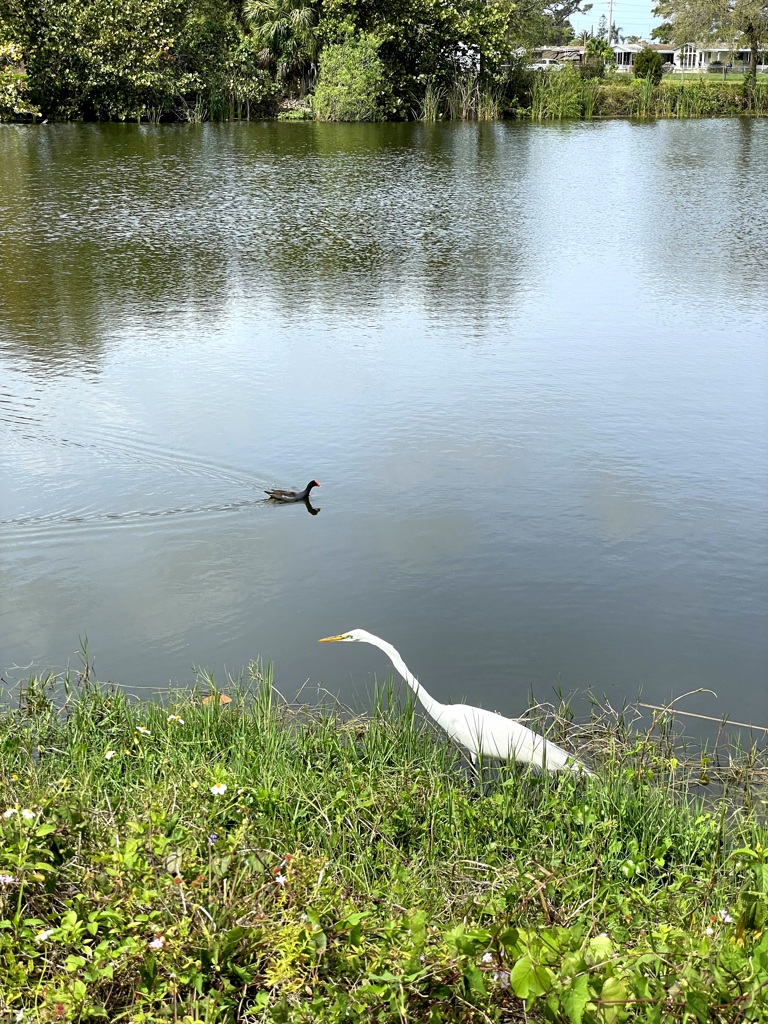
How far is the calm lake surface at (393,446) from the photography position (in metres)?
4.92

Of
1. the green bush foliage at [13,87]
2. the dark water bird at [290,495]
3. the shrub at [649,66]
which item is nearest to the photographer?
the dark water bird at [290,495]

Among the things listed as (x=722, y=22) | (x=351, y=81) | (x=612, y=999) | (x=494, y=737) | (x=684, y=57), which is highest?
(x=684, y=57)

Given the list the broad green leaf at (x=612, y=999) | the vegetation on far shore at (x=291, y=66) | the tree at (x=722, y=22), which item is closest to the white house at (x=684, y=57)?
the tree at (x=722, y=22)

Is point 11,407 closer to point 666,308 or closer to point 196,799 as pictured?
point 196,799

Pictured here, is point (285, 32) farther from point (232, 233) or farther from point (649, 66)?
point (232, 233)

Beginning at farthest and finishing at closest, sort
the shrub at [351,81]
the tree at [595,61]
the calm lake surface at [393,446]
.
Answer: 1. the tree at [595,61]
2. the shrub at [351,81]
3. the calm lake surface at [393,446]

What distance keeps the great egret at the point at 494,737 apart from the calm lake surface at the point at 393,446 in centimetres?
54

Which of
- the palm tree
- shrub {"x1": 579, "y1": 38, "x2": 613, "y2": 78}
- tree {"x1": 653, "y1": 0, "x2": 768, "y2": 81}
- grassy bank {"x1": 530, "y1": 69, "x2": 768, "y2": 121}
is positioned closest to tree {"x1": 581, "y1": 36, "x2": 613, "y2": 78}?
shrub {"x1": 579, "y1": 38, "x2": 613, "y2": 78}

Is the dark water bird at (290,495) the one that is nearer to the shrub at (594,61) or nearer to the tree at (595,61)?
the shrub at (594,61)

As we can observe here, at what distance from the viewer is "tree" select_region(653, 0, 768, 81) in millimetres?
39688

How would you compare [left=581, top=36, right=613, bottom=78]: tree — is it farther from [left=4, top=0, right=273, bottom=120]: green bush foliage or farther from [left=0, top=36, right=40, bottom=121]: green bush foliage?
[left=0, top=36, right=40, bottom=121]: green bush foliage

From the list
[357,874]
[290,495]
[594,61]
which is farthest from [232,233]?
[594,61]

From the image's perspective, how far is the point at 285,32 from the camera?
104ft

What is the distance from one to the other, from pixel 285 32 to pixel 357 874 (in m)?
32.9
